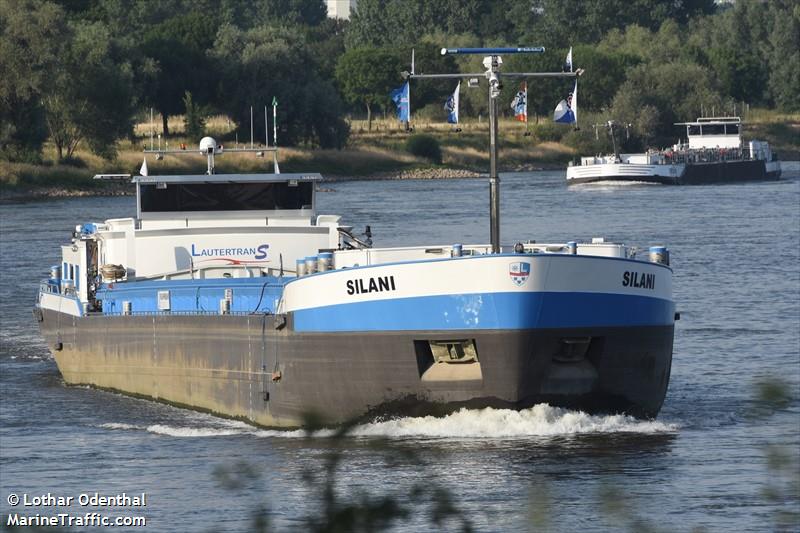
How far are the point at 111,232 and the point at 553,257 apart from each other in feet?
36.9

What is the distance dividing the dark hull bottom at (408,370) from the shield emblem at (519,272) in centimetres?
67

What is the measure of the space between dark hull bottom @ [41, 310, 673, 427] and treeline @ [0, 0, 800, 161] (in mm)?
44524

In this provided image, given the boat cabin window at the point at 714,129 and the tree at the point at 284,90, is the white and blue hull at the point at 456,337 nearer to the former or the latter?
the tree at the point at 284,90

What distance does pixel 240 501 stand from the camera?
745 inches

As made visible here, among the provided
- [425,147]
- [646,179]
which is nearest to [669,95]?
[425,147]

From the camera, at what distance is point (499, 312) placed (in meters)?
20.3

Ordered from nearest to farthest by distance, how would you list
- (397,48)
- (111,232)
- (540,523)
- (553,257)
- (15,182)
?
(540,523) < (553,257) < (111,232) < (15,182) < (397,48)

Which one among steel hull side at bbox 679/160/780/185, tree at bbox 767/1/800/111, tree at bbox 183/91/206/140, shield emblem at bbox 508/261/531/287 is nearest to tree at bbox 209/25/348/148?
tree at bbox 183/91/206/140

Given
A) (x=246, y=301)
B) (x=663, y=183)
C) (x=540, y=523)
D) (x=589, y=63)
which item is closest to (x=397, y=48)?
(x=589, y=63)

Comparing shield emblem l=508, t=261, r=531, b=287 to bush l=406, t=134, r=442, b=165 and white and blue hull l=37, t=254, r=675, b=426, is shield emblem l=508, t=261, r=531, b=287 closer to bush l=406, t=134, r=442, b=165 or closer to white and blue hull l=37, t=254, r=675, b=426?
white and blue hull l=37, t=254, r=675, b=426

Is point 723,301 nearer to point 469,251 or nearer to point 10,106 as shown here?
point 469,251

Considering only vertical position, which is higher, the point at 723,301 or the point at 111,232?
the point at 111,232

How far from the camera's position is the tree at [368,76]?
152500 mm

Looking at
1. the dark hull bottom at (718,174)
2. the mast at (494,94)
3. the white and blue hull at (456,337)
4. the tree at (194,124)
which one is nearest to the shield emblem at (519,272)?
the white and blue hull at (456,337)
